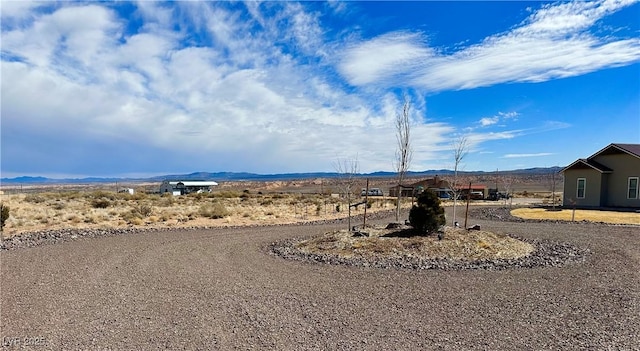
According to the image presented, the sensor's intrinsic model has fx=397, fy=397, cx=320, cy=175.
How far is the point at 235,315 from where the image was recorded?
582cm

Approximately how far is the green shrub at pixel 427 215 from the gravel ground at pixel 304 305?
10.3 ft

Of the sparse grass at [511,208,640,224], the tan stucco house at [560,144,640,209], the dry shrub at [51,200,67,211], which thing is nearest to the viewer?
the sparse grass at [511,208,640,224]

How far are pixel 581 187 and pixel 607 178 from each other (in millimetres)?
1594

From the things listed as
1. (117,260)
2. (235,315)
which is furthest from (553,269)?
(117,260)

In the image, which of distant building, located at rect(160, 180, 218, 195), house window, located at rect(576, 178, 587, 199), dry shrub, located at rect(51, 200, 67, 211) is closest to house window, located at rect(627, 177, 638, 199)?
house window, located at rect(576, 178, 587, 199)

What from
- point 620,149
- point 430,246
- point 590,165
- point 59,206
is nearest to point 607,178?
point 590,165

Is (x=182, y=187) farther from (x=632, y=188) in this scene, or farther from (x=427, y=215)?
(x=427, y=215)

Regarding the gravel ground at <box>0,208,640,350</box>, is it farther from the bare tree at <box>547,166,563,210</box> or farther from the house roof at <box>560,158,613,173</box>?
the bare tree at <box>547,166,563,210</box>

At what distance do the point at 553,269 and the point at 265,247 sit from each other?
7713 millimetres

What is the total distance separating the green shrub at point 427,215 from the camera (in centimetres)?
1179

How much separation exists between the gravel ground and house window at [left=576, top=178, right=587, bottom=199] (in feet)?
62.7

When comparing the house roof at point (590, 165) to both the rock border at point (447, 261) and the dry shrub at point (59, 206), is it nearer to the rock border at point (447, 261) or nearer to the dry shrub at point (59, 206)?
the rock border at point (447, 261)

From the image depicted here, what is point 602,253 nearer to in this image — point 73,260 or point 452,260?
point 452,260

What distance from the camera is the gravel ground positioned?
491 centimetres
